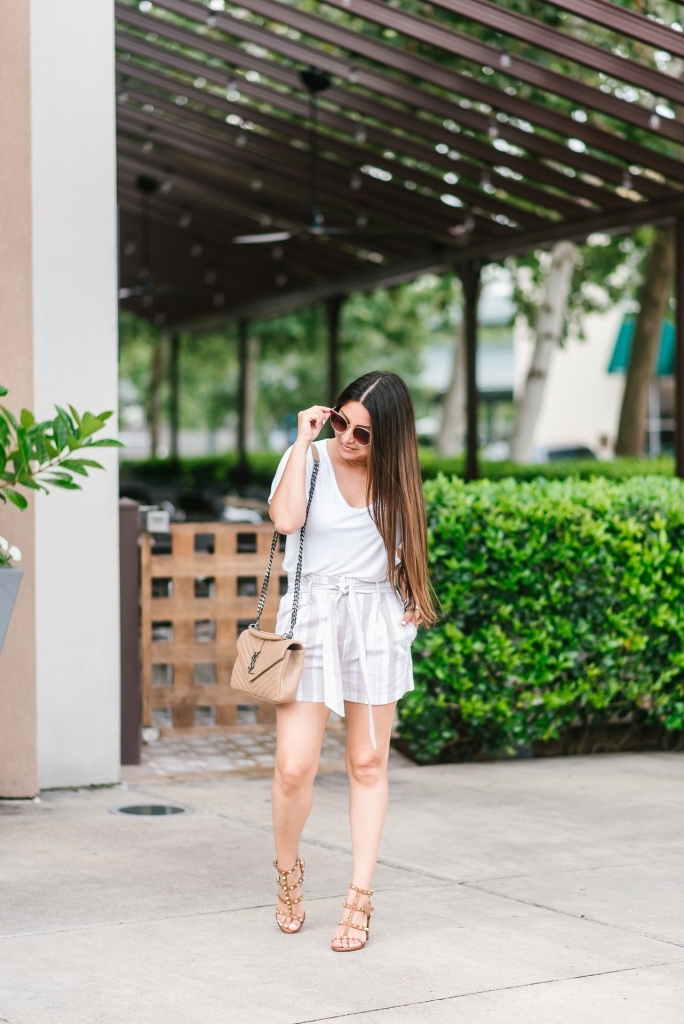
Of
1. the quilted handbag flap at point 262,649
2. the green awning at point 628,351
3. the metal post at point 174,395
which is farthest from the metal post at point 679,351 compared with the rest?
the green awning at point 628,351

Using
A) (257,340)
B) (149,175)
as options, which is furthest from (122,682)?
(257,340)

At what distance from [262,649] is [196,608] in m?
3.28

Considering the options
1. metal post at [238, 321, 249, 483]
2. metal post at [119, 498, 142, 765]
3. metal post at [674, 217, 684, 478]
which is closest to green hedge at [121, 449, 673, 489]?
metal post at [238, 321, 249, 483]

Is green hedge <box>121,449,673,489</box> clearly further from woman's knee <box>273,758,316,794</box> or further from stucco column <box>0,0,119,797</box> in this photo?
woman's knee <box>273,758,316,794</box>

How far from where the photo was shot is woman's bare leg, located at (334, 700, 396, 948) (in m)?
4.15

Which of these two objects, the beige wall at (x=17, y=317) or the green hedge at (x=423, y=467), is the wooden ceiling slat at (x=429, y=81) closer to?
the green hedge at (x=423, y=467)

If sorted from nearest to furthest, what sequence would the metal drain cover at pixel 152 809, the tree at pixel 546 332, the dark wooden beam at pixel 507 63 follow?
the metal drain cover at pixel 152 809 → the dark wooden beam at pixel 507 63 → the tree at pixel 546 332

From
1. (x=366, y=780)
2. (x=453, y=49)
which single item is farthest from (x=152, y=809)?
(x=453, y=49)

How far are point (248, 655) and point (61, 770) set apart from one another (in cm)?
241

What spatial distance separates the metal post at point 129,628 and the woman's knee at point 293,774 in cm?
259

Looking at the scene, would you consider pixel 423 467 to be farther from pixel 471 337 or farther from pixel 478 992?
pixel 478 992

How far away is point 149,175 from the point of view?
46.6ft

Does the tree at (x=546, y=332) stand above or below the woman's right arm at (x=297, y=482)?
above

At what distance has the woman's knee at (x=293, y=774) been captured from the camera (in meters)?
→ 4.10
